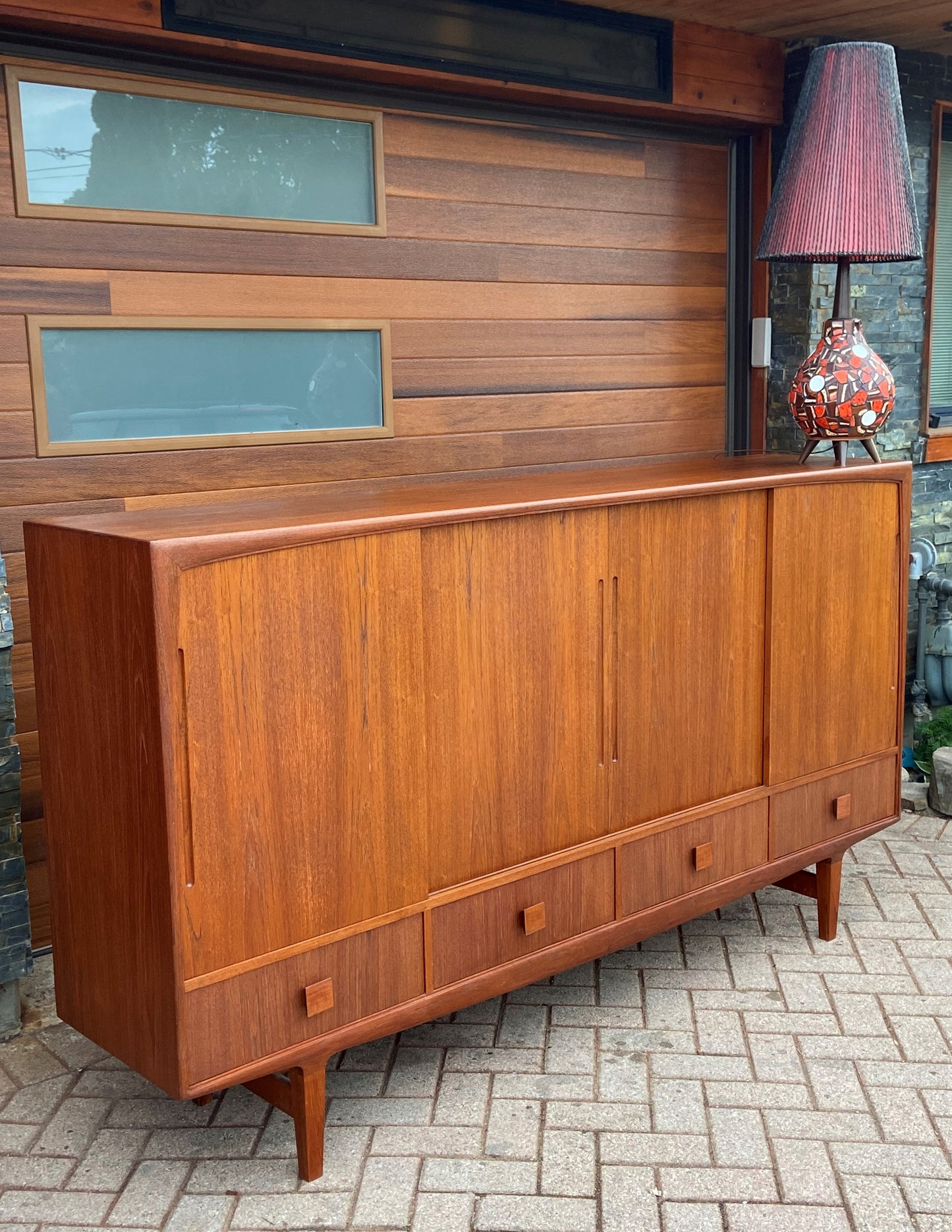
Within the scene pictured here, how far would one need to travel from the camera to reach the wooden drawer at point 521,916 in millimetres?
2844

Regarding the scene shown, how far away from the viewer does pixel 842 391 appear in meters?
3.57

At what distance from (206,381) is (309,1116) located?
79.2 inches

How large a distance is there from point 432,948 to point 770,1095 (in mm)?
877

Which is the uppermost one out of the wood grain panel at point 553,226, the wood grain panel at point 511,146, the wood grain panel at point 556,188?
the wood grain panel at point 511,146

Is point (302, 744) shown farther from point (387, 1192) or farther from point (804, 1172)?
point (804, 1172)

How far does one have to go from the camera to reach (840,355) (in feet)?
11.9

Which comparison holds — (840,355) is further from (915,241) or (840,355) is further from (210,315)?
(210,315)

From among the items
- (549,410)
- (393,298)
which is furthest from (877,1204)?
(393,298)

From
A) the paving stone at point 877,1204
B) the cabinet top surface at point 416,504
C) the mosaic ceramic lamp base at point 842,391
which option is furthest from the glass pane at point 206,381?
the paving stone at point 877,1204

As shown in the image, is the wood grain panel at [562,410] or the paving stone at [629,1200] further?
the wood grain panel at [562,410]

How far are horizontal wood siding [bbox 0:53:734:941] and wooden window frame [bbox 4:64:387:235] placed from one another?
3cm

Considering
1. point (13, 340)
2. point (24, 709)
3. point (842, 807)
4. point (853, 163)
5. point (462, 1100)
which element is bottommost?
point (462, 1100)

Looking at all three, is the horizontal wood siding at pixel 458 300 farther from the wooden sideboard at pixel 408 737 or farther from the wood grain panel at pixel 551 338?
the wooden sideboard at pixel 408 737

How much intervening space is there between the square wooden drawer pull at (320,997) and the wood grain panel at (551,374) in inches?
79.0
